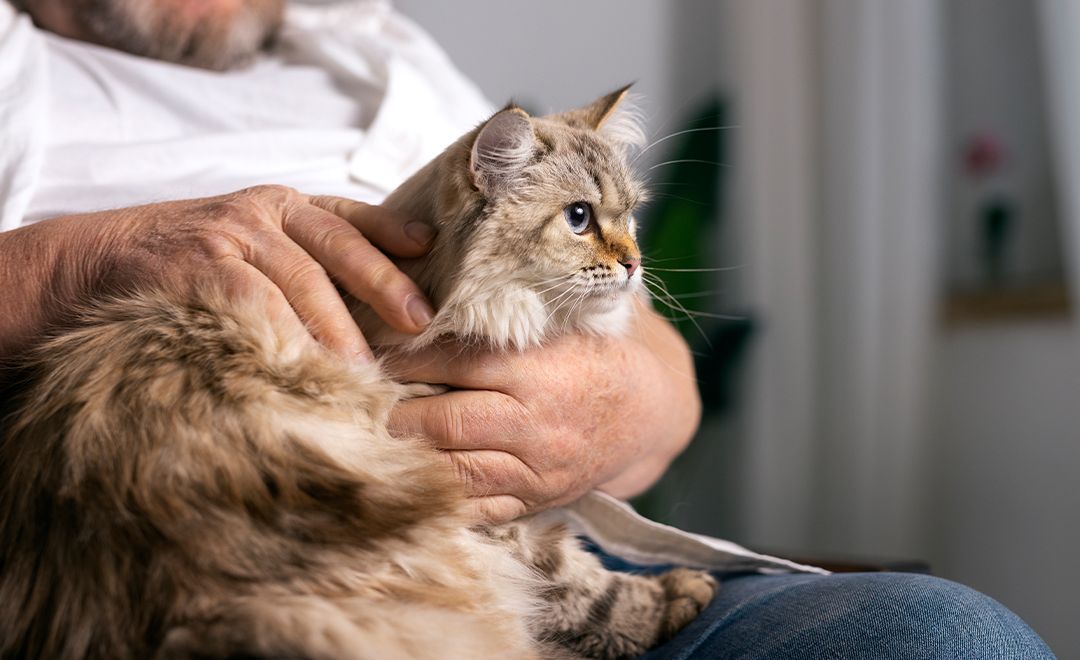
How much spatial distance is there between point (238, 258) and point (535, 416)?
1.41ft

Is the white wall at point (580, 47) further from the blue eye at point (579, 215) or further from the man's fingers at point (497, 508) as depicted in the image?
the man's fingers at point (497, 508)

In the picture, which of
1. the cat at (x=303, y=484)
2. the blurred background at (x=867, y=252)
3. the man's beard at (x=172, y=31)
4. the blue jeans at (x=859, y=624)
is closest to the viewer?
the cat at (x=303, y=484)

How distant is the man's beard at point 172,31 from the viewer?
1650 millimetres

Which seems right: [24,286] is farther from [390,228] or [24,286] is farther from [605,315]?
[605,315]

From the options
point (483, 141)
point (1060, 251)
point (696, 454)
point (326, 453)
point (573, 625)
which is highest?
point (1060, 251)

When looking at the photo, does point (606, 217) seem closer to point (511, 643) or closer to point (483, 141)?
point (483, 141)

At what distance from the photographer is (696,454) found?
3.18 m

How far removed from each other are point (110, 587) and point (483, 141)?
0.64m

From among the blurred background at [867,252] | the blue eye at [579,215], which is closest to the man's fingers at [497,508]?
the blue eye at [579,215]

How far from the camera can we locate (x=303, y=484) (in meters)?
0.83

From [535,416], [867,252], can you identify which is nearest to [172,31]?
[535,416]

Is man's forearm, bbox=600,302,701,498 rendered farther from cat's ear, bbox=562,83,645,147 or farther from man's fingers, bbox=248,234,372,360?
man's fingers, bbox=248,234,372,360

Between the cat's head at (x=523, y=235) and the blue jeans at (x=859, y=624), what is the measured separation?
0.44 meters

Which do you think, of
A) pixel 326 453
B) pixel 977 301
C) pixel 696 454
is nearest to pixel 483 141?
pixel 326 453
